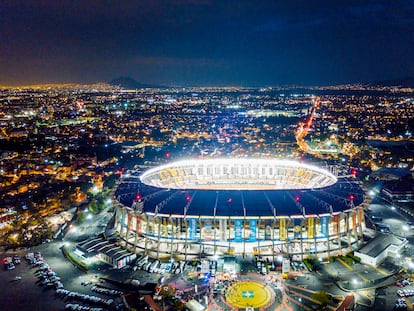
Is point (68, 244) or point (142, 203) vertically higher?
point (142, 203)

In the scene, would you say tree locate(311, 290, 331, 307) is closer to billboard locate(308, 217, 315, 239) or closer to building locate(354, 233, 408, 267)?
building locate(354, 233, 408, 267)

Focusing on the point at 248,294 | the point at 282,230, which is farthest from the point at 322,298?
the point at 282,230

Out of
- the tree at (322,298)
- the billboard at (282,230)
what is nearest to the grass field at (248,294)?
the tree at (322,298)

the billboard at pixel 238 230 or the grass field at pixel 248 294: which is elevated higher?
the billboard at pixel 238 230

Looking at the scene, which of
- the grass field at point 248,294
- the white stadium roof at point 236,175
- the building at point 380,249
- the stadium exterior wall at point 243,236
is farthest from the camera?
the white stadium roof at point 236,175

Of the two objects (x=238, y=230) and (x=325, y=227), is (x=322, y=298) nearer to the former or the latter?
(x=325, y=227)

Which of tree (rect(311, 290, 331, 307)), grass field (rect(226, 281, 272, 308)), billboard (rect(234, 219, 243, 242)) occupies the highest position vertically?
billboard (rect(234, 219, 243, 242))

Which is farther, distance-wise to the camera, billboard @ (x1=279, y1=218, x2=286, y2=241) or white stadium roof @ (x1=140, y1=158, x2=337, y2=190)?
white stadium roof @ (x1=140, y1=158, x2=337, y2=190)

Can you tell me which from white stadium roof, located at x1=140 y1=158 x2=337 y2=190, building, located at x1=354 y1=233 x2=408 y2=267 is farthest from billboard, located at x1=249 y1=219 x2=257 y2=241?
white stadium roof, located at x1=140 y1=158 x2=337 y2=190

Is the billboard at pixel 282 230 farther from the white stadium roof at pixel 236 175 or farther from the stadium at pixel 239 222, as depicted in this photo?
the white stadium roof at pixel 236 175

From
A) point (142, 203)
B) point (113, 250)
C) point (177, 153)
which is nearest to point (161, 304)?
point (113, 250)

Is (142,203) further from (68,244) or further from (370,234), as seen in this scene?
(370,234)
